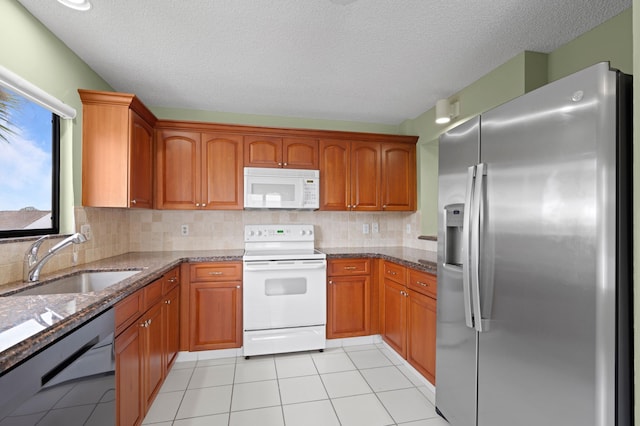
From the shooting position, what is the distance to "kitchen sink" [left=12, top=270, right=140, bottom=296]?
5.56 feet

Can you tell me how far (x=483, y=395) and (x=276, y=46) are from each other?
2319 millimetres

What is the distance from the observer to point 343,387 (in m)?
2.26

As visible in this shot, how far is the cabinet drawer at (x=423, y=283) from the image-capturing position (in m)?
2.09

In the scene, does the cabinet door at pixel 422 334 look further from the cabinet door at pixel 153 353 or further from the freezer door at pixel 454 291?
the cabinet door at pixel 153 353

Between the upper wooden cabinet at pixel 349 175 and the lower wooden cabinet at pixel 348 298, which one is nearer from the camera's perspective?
the lower wooden cabinet at pixel 348 298

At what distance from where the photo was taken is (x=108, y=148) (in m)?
2.29

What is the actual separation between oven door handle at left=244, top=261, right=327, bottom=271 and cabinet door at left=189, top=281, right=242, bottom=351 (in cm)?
20

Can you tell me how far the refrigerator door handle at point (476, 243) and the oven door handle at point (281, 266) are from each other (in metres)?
1.54

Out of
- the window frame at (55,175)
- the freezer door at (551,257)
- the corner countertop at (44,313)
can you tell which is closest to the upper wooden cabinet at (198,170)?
the window frame at (55,175)

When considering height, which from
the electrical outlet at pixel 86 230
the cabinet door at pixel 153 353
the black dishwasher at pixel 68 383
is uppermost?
the electrical outlet at pixel 86 230

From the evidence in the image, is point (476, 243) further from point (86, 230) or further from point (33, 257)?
point (86, 230)

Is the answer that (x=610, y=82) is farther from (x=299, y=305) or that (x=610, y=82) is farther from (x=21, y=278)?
(x=21, y=278)

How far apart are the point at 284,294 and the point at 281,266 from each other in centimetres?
26

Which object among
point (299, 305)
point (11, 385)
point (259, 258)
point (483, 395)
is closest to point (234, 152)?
point (259, 258)
